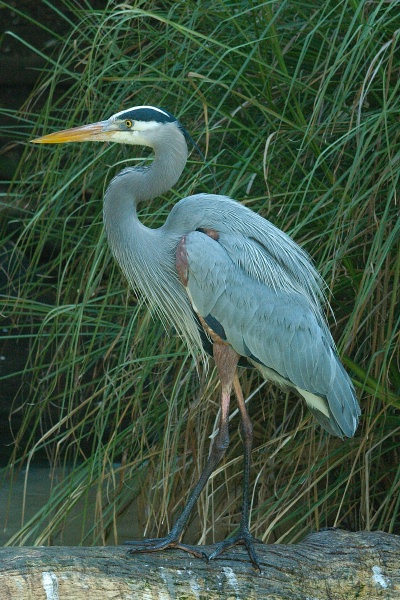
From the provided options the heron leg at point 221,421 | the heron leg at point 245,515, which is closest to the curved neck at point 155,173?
the heron leg at point 221,421

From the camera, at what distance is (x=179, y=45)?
140 inches

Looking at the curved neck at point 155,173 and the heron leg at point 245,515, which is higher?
the curved neck at point 155,173

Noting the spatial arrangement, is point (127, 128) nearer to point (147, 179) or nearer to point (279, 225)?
point (147, 179)

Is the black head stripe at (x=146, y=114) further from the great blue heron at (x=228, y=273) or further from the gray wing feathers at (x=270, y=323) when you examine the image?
the gray wing feathers at (x=270, y=323)

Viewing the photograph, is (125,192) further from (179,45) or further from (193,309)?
(179,45)

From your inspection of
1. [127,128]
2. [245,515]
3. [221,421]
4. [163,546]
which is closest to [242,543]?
[245,515]

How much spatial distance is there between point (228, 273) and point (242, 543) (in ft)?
2.38

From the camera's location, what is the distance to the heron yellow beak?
285cm

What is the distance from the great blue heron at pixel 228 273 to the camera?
9.36 feet

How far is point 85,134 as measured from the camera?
286 centimetres

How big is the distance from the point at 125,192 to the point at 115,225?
0.34 ft

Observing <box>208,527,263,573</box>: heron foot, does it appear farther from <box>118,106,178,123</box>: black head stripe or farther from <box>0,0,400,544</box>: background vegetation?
<box>118,106,178,123</box>: black head stripe

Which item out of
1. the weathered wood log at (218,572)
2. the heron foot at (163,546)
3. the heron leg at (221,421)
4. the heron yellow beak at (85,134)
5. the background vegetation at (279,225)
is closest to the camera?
the weathered wood log at (218,572)

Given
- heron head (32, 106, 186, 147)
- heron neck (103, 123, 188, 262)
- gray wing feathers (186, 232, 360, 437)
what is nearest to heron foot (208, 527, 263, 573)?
gray wing feathers (186, 232, 360, 437)
